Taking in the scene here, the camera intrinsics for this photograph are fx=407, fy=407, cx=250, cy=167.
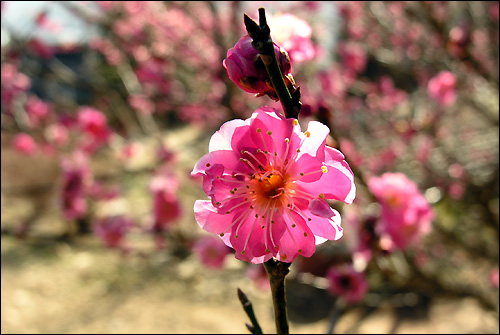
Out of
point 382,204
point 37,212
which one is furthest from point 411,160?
point 37,212

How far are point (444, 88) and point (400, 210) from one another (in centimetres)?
171

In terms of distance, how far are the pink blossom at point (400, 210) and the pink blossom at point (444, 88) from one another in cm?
149

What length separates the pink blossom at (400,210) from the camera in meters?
1.59

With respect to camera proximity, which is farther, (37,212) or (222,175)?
(37,212)

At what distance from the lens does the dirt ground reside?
242 centimetres

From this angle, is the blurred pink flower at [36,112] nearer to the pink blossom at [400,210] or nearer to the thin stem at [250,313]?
the pink blossom at [400,210]

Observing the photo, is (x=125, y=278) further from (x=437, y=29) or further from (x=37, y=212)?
(x=437, y=29)

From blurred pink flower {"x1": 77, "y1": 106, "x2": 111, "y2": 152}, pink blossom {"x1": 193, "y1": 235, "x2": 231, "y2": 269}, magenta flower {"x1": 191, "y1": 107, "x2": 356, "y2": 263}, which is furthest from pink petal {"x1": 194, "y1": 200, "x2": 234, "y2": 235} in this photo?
blurred pink flower {"x1": 77, "y1": 106, "x2": 111, "y2": 152}

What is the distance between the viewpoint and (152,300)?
293 centimetres

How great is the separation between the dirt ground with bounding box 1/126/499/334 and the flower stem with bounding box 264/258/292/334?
1.50m

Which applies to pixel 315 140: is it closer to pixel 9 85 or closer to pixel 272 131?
pixel 272 131

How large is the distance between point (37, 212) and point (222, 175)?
15.6 ft

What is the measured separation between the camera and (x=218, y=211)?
641mm

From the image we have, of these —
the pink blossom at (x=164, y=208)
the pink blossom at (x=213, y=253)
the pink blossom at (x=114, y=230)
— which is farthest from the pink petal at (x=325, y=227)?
the pink blossom at (x=114, y=230)
